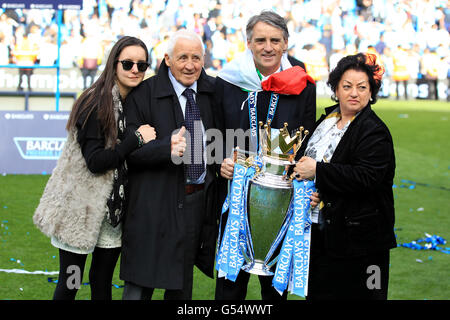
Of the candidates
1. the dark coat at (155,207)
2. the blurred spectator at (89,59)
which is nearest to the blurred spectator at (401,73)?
the blurred spectator at (89,59)

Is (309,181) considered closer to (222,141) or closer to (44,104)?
(222,141)

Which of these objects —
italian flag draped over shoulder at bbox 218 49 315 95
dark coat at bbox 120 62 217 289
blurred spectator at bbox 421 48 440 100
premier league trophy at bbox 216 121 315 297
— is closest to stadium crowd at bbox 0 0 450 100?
blurred spectator at bbox 421 48 440 100

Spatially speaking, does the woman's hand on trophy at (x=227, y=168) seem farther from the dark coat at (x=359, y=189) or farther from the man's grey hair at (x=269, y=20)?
the man's grey hair at (x=269, y=20)

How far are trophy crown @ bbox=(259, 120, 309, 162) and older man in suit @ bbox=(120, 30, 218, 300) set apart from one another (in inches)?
14.1

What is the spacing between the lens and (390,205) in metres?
3.18

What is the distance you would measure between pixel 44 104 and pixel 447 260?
6.45 m

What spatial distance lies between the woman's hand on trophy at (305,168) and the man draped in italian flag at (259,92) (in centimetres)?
27

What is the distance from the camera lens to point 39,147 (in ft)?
29.3

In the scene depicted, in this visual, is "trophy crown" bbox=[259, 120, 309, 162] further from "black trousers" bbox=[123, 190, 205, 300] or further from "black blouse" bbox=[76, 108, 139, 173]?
"black blouse" bbox=[76, 108, 139, 173]

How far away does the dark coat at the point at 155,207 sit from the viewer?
3.25 metres

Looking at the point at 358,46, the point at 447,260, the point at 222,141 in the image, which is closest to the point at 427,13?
the point at 358,46

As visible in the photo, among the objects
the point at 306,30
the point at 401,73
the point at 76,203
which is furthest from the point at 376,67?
the point at 306,30

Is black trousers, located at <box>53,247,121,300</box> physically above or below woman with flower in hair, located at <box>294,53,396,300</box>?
below

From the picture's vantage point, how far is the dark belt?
3326 millimetres
